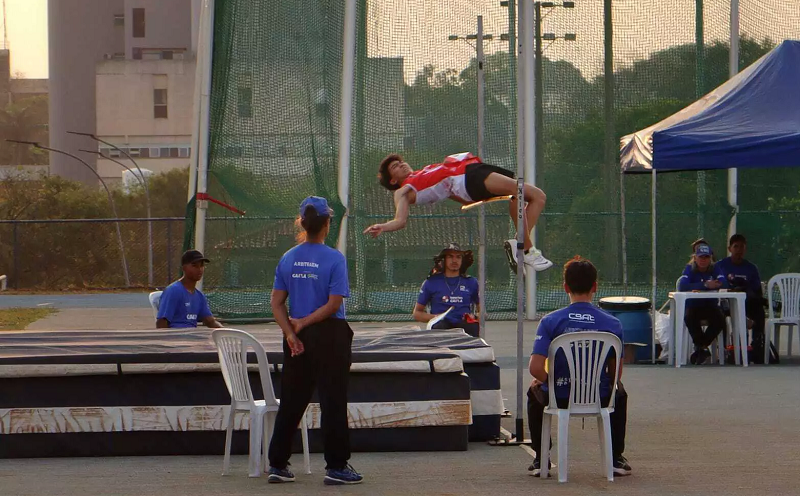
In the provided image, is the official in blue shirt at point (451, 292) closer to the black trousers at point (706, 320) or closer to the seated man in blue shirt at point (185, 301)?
the seated man in blue shirt at point (185, 301)

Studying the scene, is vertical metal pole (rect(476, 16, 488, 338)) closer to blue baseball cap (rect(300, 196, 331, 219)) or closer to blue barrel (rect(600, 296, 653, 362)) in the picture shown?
blue baseball cap (rect(300, 196, 331, 219))

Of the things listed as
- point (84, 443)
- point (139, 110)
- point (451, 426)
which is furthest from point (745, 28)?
point (139, 110)

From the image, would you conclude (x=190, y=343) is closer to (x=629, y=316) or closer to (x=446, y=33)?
(x=629, y=316)

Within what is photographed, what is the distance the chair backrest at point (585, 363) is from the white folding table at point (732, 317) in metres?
6.34

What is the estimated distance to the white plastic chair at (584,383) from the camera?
689 centimetres

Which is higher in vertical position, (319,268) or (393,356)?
(319,268)

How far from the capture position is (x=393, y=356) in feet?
26.5

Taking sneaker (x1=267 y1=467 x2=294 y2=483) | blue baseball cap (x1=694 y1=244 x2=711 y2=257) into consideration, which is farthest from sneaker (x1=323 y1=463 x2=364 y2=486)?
blue baseball cap (x1=694 y1=244 x2=711 y2=257)

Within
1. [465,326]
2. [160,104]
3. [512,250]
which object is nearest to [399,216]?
[512,250]

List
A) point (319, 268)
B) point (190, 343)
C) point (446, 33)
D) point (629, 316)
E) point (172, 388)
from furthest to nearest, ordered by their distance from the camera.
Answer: point (446, 33) → point (629, 316) → point (190, 343) → point (172, 388) → point (319, 268)

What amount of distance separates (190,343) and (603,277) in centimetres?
1230

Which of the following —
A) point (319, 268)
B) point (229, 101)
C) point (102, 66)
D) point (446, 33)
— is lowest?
point (319, 268)

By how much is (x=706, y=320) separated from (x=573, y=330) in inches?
278

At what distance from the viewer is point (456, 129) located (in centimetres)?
1909
